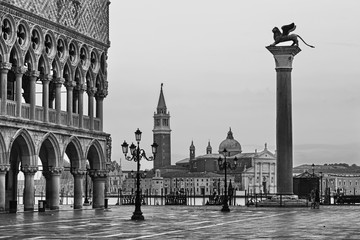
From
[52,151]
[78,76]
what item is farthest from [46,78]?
[78,76]

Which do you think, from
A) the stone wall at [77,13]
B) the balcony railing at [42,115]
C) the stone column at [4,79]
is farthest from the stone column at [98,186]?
the stone column at [4,79]

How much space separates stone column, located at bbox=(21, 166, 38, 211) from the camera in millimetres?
41000

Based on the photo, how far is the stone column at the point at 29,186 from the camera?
41000mm

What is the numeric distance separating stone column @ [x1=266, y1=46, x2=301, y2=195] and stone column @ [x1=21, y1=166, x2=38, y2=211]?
50.2 ft

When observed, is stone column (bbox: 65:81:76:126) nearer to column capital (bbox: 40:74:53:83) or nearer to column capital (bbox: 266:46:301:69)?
column capital (bbox: 40:74:53:83)

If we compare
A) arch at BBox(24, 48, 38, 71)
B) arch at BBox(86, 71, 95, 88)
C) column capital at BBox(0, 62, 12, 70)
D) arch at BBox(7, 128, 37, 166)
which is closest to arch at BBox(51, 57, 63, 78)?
arch at BBox(24, 48, 38, 71)

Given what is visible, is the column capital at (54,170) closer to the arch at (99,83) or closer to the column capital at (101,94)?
the column capital at (101,94)

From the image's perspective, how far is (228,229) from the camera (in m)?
26.3

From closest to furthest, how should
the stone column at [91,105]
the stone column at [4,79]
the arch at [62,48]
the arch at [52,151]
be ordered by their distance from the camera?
the stone column at [4,79], the arch at [52,151], the arch at [62,48], the stone column at [91,105]

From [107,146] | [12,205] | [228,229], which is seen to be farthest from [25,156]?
[228,229]

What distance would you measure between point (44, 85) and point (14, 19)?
172 inches

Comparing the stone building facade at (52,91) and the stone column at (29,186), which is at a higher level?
the stone building facade at (52,91)

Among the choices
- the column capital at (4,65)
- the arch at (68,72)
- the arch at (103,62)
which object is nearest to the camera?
the column capital at (4,65)

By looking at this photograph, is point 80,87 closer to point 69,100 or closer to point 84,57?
point 69,100
